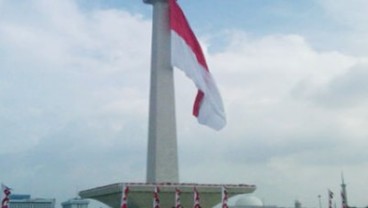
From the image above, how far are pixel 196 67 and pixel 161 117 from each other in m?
5.14

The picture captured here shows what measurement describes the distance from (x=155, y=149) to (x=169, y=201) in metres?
4.32

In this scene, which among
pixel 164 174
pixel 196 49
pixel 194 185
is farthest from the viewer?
pixel 196 49

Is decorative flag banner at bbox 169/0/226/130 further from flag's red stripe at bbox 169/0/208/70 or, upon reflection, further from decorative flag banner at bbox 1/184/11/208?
decorative flag banner at bbox 1/184/11/208

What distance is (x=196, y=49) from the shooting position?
45.4 m

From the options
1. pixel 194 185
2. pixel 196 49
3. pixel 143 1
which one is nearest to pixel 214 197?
pixel 194 185

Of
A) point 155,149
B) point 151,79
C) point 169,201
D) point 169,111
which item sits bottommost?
point 169,201

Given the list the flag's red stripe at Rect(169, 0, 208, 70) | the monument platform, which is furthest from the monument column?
the monument platform

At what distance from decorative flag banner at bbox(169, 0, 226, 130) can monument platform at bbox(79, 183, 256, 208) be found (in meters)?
5.30

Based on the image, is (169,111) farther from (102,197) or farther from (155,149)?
(102,197)

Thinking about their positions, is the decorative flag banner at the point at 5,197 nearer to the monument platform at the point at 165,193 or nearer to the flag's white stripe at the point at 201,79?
the monument platform at the point at 165,193

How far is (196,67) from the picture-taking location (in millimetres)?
44312

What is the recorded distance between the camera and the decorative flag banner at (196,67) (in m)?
43.3

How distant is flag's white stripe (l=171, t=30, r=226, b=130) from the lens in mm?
43250

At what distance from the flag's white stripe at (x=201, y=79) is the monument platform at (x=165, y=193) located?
17.4ft
